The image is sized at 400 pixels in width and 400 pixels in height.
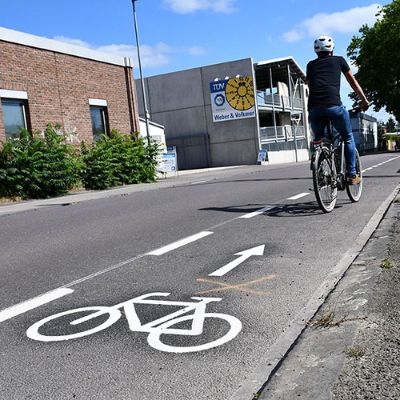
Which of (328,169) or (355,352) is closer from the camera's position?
(355,352)

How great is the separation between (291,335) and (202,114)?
41082 millimetres

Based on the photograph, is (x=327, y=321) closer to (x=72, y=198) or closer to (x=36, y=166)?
(x=72, y=198)

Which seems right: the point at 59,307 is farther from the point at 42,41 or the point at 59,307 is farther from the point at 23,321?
the point at 42,41

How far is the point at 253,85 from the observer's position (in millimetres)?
40250

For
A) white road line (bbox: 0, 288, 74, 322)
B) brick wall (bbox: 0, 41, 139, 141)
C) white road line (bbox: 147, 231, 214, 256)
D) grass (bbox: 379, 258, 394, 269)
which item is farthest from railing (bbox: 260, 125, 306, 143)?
white road line (bbox: 0, 288, 74, 322)

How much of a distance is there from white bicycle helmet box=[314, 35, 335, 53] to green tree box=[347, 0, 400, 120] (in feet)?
168

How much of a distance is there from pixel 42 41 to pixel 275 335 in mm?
19027

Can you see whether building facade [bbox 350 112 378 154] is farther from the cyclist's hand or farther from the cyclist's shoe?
the cyclist's shoe

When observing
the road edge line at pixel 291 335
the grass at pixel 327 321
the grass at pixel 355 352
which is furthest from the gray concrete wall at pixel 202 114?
the grass at pixel 355 352

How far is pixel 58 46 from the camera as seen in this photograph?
20.4 metres

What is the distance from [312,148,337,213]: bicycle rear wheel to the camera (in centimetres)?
696

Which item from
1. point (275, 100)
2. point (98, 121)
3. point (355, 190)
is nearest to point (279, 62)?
point (275, 100)

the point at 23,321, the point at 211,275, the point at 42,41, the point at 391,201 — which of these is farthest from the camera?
the point at 42,41

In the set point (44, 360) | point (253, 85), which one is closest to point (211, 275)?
point (44, 360)
